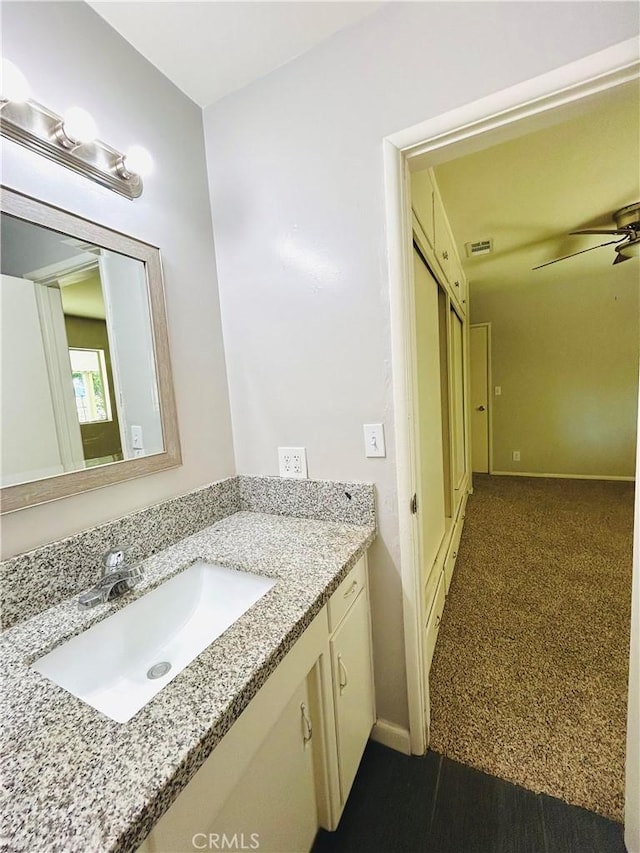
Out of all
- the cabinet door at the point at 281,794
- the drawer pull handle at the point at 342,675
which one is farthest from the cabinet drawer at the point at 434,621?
the cabinet door at the point at 281,794

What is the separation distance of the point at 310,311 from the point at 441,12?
86 cm

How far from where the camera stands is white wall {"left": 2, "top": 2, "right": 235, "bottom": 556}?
2.77ft

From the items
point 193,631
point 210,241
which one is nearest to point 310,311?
point 210,241

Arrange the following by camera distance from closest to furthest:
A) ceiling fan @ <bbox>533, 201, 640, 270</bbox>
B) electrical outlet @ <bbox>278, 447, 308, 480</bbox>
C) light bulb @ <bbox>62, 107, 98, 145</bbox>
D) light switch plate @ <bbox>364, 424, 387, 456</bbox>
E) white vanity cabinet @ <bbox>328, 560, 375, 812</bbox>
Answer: light bulb @ <bbox>62, 107, 98, 145</bbox> → white vanity cabinet @ <bbox>328, 560, 375, 812</bbox> → light switch plate @ <bbox>364, 424, 387, 456</bbox> → electrical outlet @ <bbox>278, 447, 308, 480</bbox> → ceiling fan @ <bbox>533, 201, 640, 270</bbox>

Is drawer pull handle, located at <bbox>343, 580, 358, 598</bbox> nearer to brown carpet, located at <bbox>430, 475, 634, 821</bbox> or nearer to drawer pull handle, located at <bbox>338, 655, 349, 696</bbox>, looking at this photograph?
drawer pull handle, located at <bbox>338, 655, 349, 696</bbox>

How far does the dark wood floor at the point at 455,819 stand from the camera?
1.00 metres

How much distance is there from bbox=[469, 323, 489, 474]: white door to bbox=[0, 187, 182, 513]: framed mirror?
4269mm

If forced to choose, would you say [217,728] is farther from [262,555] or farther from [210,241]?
[210,241]

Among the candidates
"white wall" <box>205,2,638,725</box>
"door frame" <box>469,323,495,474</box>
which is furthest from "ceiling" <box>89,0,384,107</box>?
"door frame" <box>469,323,495,474</box>

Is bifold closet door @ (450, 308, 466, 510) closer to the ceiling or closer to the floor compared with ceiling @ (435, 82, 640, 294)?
closer to the floor

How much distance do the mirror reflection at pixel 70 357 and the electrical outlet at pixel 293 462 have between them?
436mm

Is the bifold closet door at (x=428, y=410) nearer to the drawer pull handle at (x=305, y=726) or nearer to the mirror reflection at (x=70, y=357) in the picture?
the drawer pull handle at (x=305, y=726)

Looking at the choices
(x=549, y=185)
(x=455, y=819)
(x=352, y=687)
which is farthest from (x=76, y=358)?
(x=549, y=185)

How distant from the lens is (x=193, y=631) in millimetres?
963
